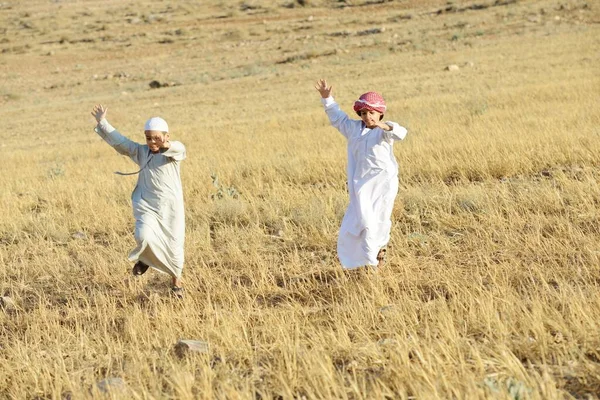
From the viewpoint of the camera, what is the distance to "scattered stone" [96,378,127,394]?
380 cm

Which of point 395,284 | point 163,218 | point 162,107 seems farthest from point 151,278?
point 162,107

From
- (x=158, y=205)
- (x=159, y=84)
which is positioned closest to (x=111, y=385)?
(x=158, y=205)

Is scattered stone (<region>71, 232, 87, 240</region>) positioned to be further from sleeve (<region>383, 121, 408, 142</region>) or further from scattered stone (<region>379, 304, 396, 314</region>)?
scattered stone (<region>379, 304, 396, 314</region>)

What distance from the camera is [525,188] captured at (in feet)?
27.1

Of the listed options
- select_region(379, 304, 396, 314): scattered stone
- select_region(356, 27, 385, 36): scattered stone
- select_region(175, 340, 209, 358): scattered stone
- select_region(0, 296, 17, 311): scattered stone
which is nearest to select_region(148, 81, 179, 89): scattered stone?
select_region(356, 27, 385, 36): scattered stone

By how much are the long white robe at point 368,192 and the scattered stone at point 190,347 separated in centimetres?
180

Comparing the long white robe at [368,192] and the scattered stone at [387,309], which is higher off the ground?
the long white robe at [368,192]

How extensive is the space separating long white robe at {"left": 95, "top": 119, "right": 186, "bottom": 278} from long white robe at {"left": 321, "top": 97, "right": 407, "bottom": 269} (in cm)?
128

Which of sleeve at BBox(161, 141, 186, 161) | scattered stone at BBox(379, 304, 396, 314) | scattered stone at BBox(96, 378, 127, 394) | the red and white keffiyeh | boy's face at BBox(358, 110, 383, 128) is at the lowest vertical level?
scattered stone at BBox(379, 304, 396, 314)

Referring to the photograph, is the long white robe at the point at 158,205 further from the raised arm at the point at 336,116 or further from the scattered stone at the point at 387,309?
the scattered stone at the point at 387,309

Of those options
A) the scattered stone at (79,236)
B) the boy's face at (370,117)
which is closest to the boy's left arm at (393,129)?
the boy's face at (370,117)

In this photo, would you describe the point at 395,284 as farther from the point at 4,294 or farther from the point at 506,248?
the point at 4,294

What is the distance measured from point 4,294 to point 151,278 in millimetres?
1178

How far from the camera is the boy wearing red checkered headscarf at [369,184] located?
19.6ft
